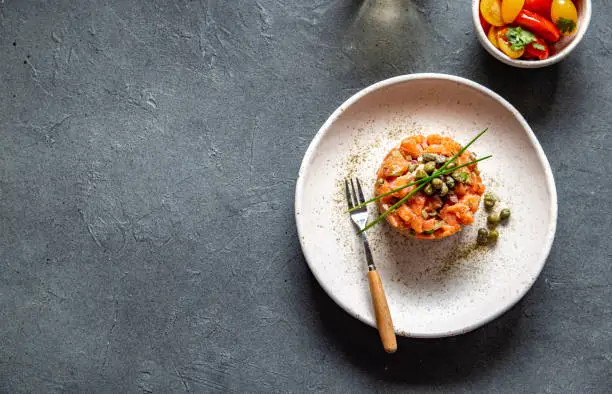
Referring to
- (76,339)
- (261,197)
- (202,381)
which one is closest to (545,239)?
(261,197)

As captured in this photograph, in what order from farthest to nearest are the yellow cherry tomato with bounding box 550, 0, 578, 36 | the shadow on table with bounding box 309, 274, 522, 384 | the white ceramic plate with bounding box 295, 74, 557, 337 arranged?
1. the shadow on table with bounding box 309, 274, 522, 384
2. the white ceramic plate with bounding box 295, 74, 557, 337
3. the yellow cherry tomato with bounding box 550, 0, 578, 36

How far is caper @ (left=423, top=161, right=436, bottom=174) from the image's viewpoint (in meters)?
3.25

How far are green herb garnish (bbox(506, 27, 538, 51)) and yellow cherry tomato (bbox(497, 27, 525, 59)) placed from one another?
2 centimetres

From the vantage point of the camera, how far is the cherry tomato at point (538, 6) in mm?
3379

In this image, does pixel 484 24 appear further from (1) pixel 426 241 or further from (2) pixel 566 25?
(1) pixel 426 241

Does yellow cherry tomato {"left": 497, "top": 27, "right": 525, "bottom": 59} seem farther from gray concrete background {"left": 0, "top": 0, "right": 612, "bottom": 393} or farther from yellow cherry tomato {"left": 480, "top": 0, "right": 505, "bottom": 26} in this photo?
gray concrete background {"left": 0, "top": 0, "right": 612, "bottom": 393}

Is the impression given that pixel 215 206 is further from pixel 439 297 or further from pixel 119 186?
pixel 439 297

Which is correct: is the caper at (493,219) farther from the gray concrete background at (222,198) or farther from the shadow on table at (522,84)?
the shadow on table at (522,84)

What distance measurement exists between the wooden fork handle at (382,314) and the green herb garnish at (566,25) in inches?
66.2

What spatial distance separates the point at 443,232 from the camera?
3.29 m

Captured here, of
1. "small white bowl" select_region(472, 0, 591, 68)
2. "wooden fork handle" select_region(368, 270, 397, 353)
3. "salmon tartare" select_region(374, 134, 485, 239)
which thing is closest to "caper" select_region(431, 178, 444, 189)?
"salmon tartare" select_region(374, 134, 485, 239)

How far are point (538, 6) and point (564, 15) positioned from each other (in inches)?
5.7

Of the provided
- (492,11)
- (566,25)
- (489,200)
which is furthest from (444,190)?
(566,25)

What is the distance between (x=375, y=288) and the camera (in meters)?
3.37
